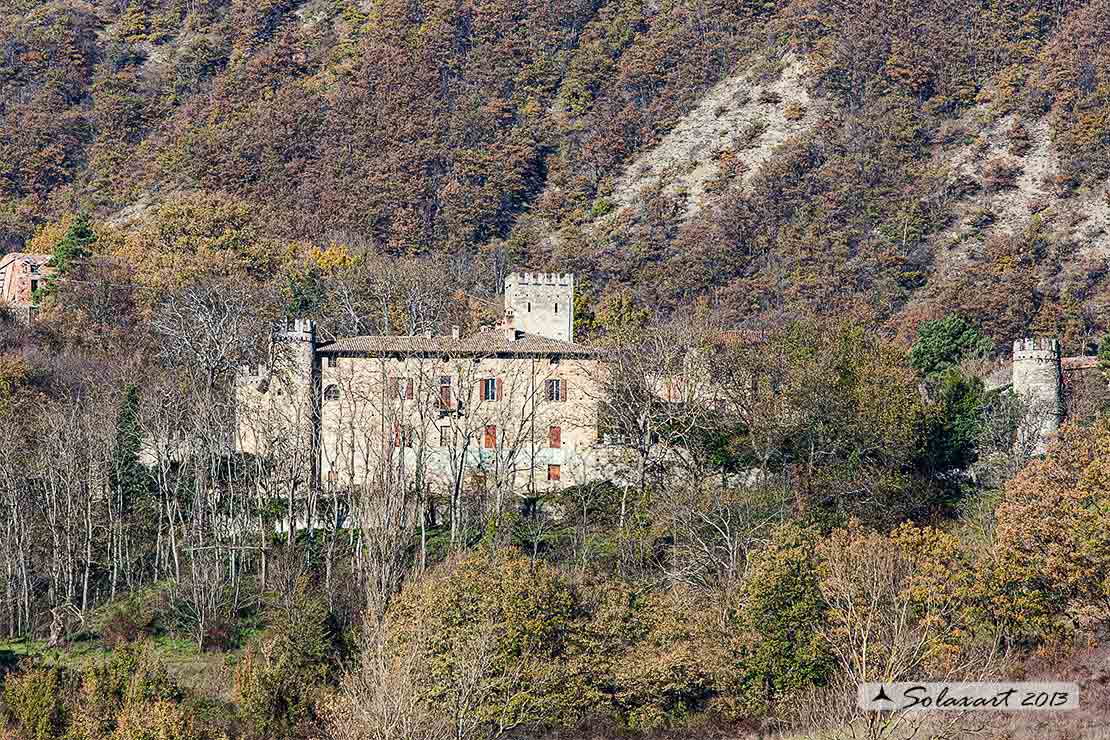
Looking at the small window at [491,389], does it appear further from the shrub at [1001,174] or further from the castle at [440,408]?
the shrub at [1001,174]

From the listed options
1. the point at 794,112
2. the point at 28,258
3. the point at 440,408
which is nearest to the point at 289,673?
the point at 440,408

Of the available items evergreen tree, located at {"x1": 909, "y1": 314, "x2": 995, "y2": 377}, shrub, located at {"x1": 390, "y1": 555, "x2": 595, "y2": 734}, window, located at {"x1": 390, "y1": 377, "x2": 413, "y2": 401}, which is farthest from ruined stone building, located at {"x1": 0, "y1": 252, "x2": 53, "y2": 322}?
shrub, located at {"x1": 390, "y1": 555, "x2": 595, "y2": 734}

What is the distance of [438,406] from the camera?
60750 millimetres

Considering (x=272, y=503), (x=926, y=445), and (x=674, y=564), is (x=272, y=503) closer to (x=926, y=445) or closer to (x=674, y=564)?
(x=674, y=564)

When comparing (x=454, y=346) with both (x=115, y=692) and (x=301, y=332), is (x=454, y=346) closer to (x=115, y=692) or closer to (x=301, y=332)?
(x=301, y=332)

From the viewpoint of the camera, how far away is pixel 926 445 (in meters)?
57.9

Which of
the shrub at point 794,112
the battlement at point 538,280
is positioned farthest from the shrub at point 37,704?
the shrub at point 794,112

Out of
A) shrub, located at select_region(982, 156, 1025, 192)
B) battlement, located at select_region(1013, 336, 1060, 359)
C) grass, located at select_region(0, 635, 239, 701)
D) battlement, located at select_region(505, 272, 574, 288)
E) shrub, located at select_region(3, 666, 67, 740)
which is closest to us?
shrub, located at select_region(3, 666, 67, 740)

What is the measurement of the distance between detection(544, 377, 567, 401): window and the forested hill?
36172mm

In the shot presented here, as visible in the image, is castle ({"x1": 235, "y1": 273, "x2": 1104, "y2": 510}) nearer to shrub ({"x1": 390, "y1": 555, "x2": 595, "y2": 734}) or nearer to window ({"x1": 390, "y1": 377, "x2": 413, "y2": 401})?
window ({"x1": 390, "y1": 377, "x2": 413, "y2": 401})

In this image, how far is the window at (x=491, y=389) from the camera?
6138cm

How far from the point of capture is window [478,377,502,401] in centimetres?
6138

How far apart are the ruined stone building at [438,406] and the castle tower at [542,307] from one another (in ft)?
14.7

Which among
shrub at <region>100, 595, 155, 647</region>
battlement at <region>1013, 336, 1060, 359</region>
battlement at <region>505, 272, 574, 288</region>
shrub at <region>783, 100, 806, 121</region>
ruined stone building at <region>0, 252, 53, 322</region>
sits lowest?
shrub at <region>100, 595, 155, 647</region>
